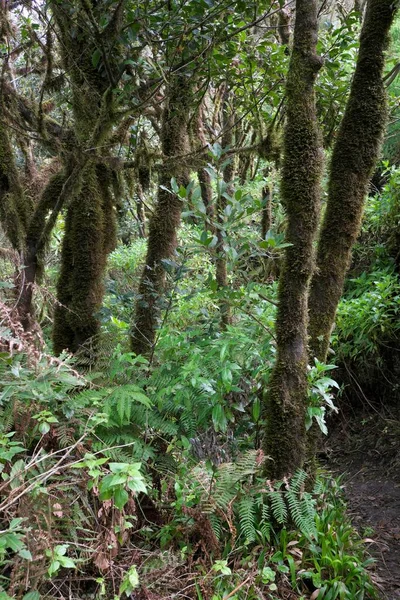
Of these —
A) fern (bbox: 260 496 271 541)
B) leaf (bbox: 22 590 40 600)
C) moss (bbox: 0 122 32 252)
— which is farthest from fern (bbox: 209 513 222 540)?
moss (bbox: 0 122 32 252)

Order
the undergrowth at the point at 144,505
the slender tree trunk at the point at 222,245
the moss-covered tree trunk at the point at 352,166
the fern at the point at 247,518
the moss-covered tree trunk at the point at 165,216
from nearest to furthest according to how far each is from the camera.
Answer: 1. the undergrowth at the point at 144,505
2. the fern at the point at 247,518
3. the slender tree trunk at the point at 222,245
4. the moss-covered tree trunk at the point at 352,166
5. the moss-covered tree trunk at the point at 165,216

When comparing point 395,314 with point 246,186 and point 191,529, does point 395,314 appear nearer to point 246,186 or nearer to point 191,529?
point 246,186

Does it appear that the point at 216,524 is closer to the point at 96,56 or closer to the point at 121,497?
the point at 121,497

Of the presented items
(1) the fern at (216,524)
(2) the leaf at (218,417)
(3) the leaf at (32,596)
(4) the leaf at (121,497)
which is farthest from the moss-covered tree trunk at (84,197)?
(3) the leaf at (32,596)

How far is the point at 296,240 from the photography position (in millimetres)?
2879

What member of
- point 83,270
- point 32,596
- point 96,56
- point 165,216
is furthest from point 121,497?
point 96,56

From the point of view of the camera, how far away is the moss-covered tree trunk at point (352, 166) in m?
3.39

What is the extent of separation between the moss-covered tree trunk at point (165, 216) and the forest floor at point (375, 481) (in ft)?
7.67

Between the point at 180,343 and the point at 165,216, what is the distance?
4.57 ft

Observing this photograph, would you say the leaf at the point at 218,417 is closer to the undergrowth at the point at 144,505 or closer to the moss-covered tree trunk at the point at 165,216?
the undergrowth at the point at 144,505

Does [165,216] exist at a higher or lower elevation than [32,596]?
higher

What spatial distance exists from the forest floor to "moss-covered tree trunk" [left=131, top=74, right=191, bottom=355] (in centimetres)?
234

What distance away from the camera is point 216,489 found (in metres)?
2.80

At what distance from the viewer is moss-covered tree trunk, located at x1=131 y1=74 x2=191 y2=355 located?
13.1 feet
